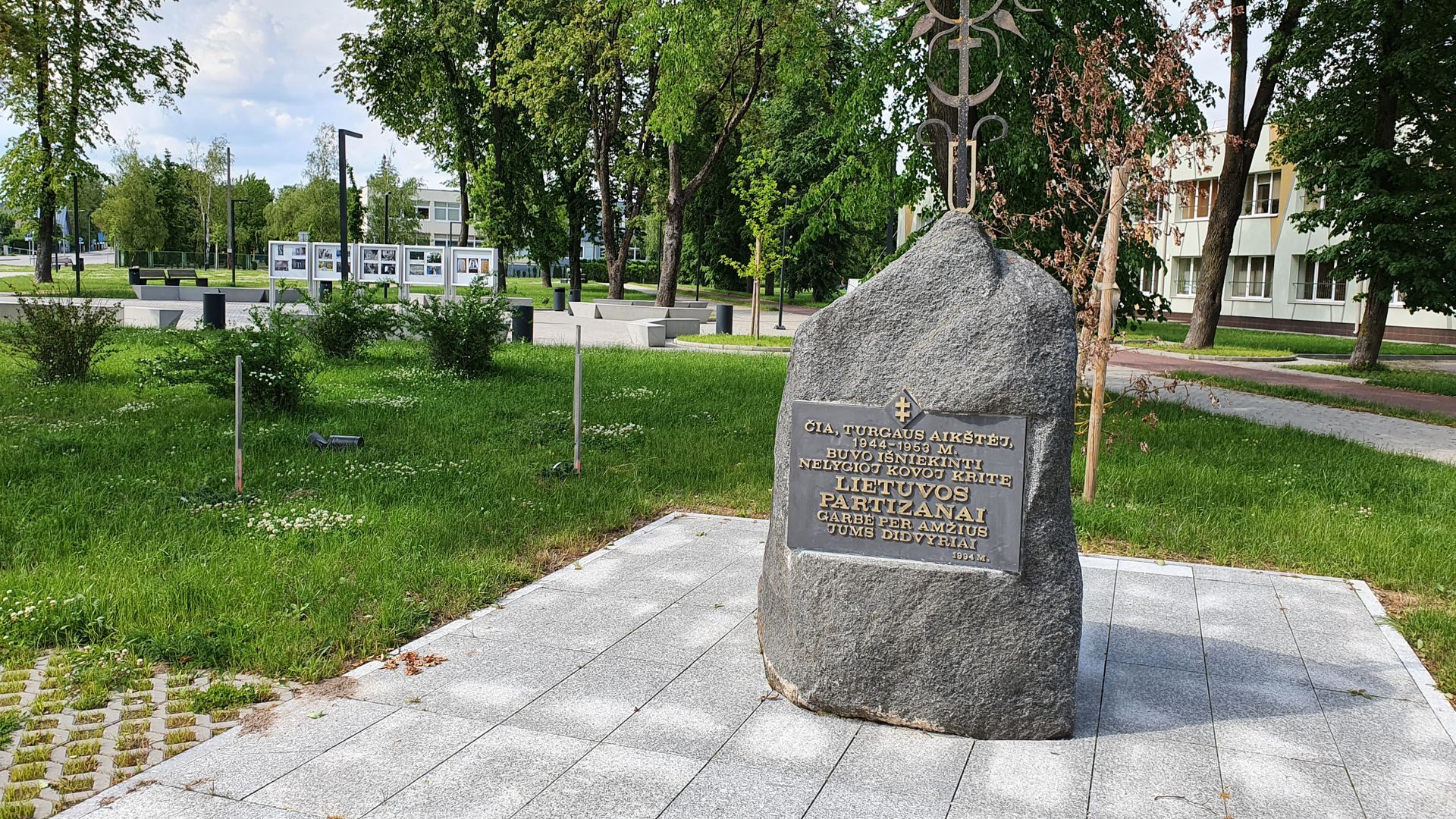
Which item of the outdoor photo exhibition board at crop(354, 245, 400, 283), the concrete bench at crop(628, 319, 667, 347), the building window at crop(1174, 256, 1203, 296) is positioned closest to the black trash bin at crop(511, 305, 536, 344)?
the concrete bench at crop(628, 319, 667, 347)

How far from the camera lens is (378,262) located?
2945cm

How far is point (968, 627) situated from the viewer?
453cm

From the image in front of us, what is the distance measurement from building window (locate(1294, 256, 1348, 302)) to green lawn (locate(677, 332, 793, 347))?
79.9 feet

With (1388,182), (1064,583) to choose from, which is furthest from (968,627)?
(1388,182)

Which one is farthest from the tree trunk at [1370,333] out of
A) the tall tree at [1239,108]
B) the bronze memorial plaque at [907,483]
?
the bronze memorial plaque at [907,483]

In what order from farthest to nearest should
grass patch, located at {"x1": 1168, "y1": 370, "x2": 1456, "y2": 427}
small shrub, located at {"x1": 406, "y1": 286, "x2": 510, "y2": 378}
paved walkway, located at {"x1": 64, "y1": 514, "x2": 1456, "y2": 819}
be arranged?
grass patch, located at {"x1": 1168, "y1": 370, "x2": 1456, "y2": 427} → small shrub, located at {"x1": 406, "y1": 286, "x2": 510, "y2": 378} → paved walkway, located at {"x1": 64, "y1": 514, "x2": 1456, "y2": 819}

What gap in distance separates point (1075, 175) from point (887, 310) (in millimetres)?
8456

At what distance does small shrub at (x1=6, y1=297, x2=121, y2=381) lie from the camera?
13469 millimetres

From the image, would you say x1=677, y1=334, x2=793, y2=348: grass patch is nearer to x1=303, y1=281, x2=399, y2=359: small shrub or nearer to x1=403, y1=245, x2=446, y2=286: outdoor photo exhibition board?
x1=403, y1=245, x2=446, y2=286: outdoor photo exhibition board

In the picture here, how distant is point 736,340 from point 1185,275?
29873 mm

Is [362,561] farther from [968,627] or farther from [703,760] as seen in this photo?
[968,627]

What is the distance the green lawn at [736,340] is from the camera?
24422mm

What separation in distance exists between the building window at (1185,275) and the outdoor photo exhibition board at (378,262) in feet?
109

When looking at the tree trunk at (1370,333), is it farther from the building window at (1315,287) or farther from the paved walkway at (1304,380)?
the building window at (1315,287)
